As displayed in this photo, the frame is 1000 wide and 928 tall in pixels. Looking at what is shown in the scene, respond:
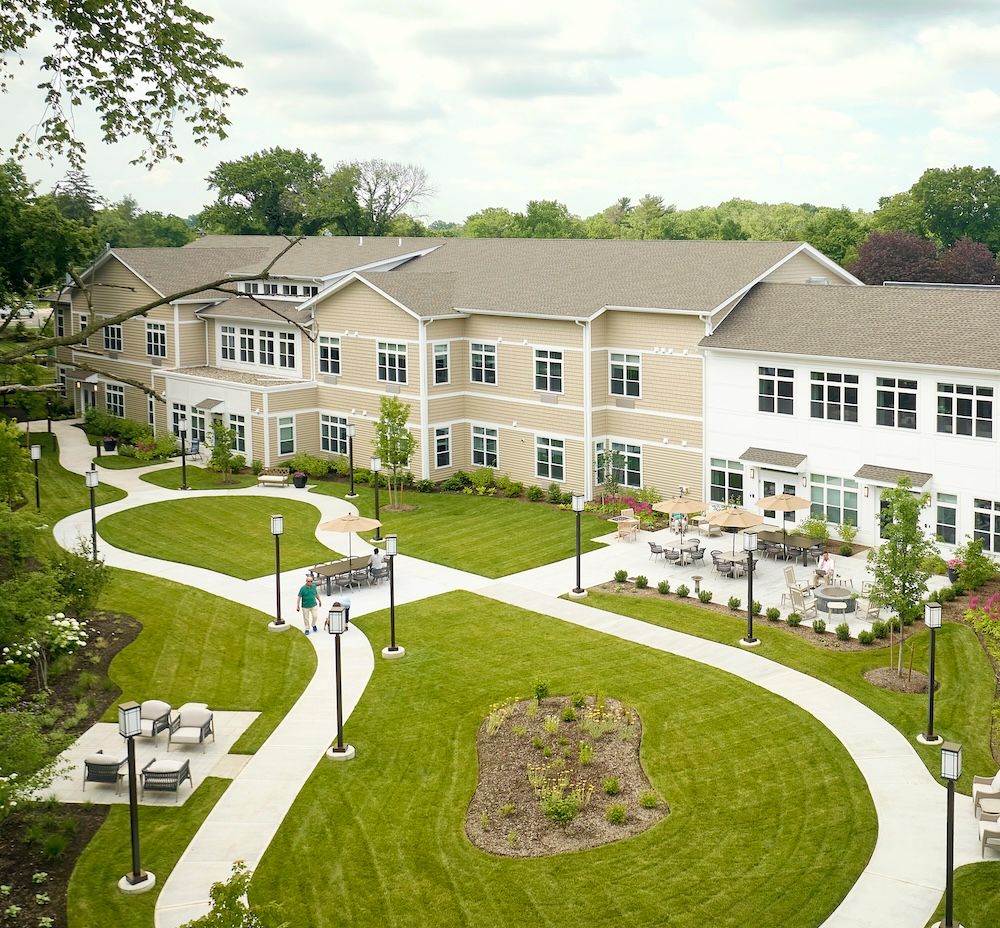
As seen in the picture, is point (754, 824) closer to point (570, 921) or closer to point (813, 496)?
point (570, 921)

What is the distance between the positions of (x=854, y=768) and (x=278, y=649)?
13.6 meters

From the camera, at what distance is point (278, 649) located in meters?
27.2

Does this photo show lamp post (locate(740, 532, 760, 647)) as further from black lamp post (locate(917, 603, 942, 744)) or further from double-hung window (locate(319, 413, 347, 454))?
double-hung window (locate(319, 413, 347, 454))

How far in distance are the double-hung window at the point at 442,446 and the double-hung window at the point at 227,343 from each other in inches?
550

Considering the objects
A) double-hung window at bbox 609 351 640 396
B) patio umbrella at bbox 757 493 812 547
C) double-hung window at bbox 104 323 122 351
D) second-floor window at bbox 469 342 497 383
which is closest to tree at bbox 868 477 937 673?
patio umbrella at bbox 757 493 812 547

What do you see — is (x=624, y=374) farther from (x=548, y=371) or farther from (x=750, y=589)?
(x=750, y=589)

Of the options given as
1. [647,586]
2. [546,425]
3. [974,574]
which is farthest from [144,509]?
[974,574]

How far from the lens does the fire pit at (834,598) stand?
92.8 ft

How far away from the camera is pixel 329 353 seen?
4775cm

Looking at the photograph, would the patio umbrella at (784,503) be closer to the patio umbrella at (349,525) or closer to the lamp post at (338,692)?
the patio umbrella at (349,525)

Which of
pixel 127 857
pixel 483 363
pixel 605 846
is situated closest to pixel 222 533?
pixel 483 363

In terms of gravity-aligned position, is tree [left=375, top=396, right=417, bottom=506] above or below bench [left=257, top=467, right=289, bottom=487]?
above

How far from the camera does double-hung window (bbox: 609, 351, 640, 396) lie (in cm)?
4034

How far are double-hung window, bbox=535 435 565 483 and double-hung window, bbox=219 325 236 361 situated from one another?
59.4 feet
